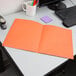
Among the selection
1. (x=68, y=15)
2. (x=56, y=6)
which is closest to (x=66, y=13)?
(x=68, y=15)

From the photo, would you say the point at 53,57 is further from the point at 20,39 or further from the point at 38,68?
the point at 20,39

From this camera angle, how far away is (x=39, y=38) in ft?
2.84

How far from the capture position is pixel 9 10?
1096 millimetres

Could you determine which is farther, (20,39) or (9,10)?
(9,10)

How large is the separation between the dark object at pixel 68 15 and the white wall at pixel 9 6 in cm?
37

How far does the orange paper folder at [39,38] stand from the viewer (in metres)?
0.80

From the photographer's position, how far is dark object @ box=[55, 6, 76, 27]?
105 centimetres

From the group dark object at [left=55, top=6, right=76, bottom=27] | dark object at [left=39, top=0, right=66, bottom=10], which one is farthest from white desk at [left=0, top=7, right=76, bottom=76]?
dark object at [left=39, top=0, right=66, bottom=10]

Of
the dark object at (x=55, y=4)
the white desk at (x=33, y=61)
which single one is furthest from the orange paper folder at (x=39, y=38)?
the dark object at (x=55, y=4)

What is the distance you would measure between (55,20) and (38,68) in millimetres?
535

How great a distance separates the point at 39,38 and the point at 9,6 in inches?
17.0

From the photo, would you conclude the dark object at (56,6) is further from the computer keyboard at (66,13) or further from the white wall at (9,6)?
the white wall at (9,6)

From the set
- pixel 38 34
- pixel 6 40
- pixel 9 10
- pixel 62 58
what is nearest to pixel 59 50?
pixel 62 58

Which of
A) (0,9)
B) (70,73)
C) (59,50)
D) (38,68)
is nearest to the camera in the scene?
(38,68)
